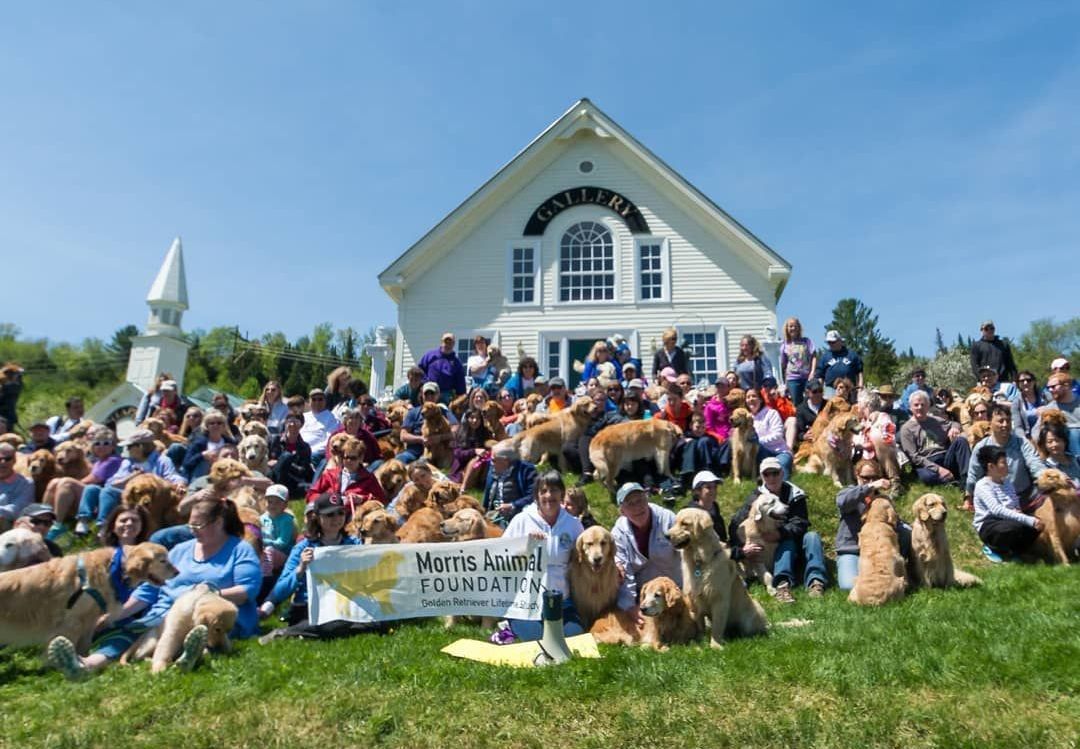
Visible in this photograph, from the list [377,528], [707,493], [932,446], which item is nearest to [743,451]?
[932,446]

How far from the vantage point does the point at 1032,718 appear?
4102 mm

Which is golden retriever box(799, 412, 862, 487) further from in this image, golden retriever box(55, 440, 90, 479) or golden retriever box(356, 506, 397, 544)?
golden retriever box(55, 440, 90, 479)

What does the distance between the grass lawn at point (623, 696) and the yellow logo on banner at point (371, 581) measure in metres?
0.57

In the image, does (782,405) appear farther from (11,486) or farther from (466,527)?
(11,486)

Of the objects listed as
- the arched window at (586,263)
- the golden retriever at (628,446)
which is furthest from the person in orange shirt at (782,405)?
the arched window at (586,263)

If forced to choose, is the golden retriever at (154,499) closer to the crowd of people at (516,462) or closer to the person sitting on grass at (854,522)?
the crowd of people at (516,462)

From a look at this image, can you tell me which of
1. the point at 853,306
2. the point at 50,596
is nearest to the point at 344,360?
the point at 853,306

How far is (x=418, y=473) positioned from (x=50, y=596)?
3.79 m

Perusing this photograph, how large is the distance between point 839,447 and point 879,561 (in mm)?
3467

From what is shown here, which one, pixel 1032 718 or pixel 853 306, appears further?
pixel 853 306

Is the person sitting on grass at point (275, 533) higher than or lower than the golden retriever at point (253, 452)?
lower

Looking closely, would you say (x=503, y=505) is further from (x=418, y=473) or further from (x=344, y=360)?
(x=344, y=360)

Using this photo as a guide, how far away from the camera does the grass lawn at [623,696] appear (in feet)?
13.7

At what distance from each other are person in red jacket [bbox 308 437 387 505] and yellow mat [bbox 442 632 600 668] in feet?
9.63
